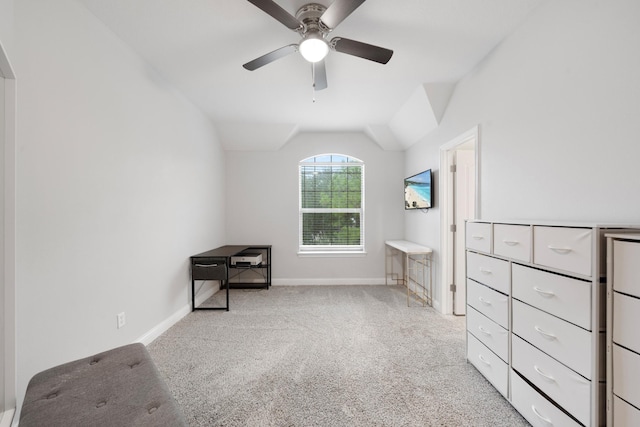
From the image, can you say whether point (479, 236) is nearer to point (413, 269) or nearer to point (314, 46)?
point (314, 46)

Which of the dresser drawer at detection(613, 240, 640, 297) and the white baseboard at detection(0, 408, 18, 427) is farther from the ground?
the dresser drawer at detection(613, 240, 640, 297)

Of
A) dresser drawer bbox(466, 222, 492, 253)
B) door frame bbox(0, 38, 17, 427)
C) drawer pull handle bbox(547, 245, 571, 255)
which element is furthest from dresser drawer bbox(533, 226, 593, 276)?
door frame bbox(0, 38, 17, 427)

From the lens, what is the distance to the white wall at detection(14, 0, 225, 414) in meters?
1.47

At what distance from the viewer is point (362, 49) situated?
1928 mm

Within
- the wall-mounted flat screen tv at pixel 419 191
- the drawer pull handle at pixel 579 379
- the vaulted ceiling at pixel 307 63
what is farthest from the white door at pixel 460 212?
the drawer pull handle at pixel 579 379

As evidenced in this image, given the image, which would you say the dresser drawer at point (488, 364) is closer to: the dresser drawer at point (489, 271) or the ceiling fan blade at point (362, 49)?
the dresser drawer at point (489, 271)

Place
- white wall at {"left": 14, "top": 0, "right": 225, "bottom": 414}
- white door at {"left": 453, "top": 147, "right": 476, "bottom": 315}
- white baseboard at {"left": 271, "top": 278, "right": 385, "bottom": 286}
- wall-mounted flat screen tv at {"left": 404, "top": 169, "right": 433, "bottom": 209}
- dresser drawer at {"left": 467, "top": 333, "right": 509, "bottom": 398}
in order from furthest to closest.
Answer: white baseboard at {"left": 271, "top": 278, "right": 385, "bottom": 286}
wall-mounted flat screen tv at {"left": 404, "top": 169, "right": 433, "bottom": 209}
white door at {"left": 453, "top": 147, "right": 476, "bottom": 315}
dresser drawer at {"left": 467, "top": 333, "right": 509, "bottom": 398}
white wall at {"left": 14, "top": 0, "right": 225, "bottom": 414}

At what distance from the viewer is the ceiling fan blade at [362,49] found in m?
1.87

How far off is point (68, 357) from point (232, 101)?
9.47 feet

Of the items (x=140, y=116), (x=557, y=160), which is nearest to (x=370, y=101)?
(x=557, y=160)

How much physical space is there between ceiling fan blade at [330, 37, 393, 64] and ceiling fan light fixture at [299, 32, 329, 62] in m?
0.10

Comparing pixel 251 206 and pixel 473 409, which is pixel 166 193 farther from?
pixel 473 409

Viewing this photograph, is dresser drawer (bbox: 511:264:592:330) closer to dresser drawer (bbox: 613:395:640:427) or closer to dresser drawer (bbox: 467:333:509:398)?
dresser drawer (bbox: 613:395:640:427)

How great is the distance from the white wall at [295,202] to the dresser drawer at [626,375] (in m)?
3.54
